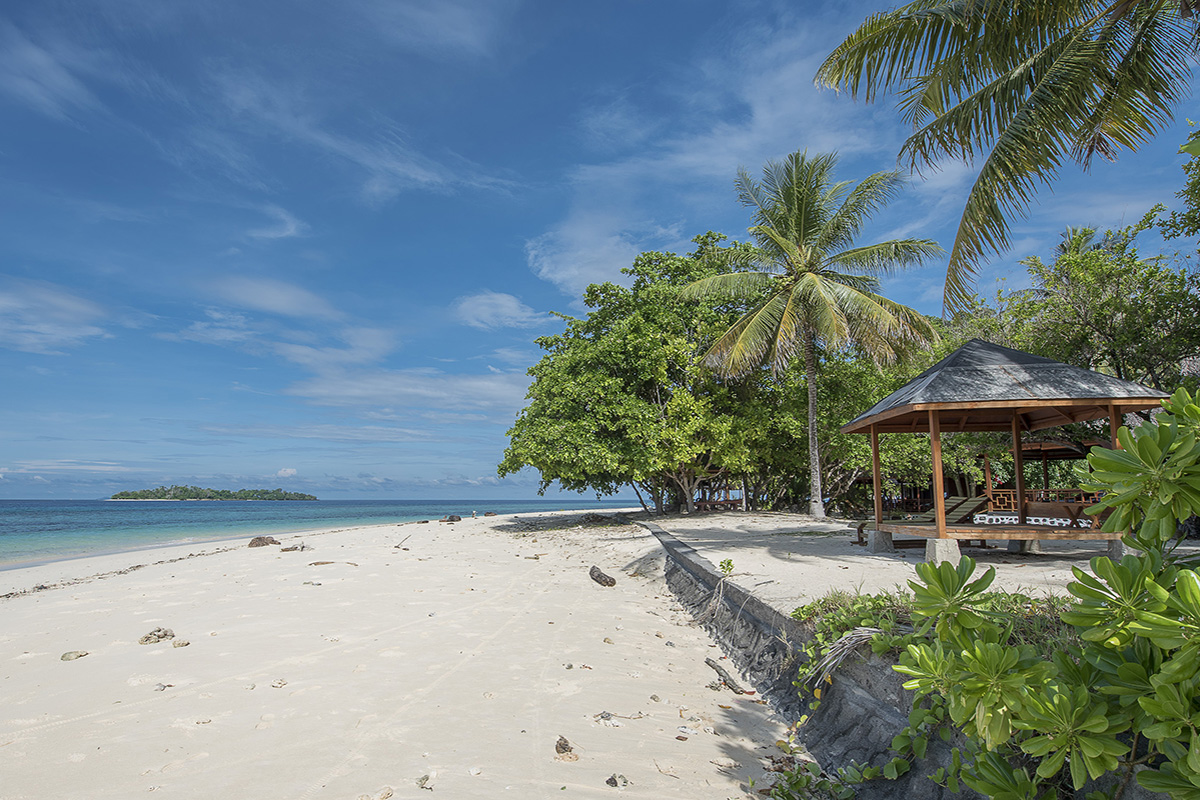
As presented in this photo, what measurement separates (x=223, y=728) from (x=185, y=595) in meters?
5.38

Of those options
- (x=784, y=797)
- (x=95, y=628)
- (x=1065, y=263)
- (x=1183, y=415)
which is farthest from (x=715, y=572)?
(x=1065, y=263)

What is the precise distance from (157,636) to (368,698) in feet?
9.46

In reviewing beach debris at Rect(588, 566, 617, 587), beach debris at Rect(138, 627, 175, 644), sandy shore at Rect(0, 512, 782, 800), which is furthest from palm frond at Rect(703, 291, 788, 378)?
beach debris at Rect(138, 627, 175, 644)

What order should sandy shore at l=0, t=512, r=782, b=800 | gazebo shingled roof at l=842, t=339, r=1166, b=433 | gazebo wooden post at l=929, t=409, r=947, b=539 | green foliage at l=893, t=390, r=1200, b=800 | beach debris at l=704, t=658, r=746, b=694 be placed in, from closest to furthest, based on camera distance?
green foliage at l=893, t=390, r=1200, b=800 < sandy shore at l=0, t=512, r=782, b=800 < beach debris at l=704, t=658, r=746, b=694 < gazebo shingled roof at l=842, t=339, r=1166, b=433 < gazebo wooden post at l=929, t=409, r=947, b=539

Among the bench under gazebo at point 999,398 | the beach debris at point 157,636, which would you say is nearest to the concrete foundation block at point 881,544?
the bench under gazebo at point 999,398

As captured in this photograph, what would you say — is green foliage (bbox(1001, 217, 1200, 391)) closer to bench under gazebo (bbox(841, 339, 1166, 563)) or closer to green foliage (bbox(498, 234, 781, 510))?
bench under gazebo (bbox(841, 339, 1166, 563))

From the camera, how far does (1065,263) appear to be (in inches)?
454

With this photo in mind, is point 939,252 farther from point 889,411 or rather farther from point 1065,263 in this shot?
point 889,411

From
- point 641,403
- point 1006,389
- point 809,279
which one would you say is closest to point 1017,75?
point 1006,389

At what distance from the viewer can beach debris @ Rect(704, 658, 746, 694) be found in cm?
424

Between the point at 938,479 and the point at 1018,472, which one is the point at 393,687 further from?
the point at 1018,472

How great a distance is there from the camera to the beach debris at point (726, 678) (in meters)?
4.24

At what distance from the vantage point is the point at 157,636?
5.29 metres

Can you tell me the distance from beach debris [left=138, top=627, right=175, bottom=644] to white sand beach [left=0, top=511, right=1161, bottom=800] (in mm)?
69
